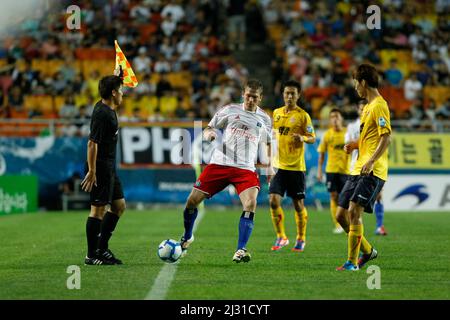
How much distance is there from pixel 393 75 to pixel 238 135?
2177cm

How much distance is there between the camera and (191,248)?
48.9ft

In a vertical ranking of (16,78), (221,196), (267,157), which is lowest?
(221,196)

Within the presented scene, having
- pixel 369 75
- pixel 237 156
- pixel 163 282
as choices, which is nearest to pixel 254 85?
pixel 237 156

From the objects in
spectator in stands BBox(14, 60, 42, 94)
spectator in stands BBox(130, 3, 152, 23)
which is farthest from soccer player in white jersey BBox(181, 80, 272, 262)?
spectator in stands BBox(130, 3, 152, 23)

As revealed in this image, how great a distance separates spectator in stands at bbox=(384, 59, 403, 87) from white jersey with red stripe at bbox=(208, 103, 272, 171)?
2123cm

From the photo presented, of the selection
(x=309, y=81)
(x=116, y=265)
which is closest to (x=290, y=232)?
(x=116, y=265)

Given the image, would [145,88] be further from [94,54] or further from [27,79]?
[27,79]

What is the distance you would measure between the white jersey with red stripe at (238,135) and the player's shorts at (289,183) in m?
2.31

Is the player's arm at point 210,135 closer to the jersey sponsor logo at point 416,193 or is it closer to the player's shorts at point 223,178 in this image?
the player's shorts at point 223,178

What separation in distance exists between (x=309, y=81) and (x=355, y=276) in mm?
22311

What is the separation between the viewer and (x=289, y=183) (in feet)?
50.4

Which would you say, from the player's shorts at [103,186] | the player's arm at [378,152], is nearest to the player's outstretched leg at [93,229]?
the player's shorts at [103,186]

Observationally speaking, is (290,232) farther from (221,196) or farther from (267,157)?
(221,196)

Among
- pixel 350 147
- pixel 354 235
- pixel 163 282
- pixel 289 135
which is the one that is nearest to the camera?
pixel 163 282
